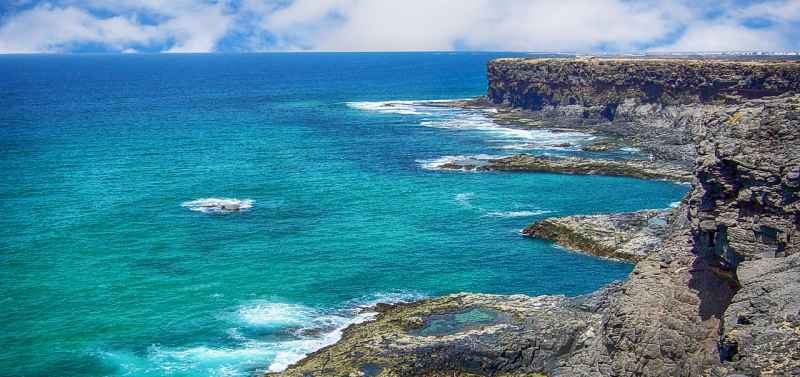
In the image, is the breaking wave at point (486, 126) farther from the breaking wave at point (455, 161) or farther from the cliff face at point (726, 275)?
the cliff face at point (726, 275)

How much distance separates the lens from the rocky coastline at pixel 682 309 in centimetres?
2850

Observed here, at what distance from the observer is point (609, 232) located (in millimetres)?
73000

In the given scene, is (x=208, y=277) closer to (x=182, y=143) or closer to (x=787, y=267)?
(x=787, y=267)

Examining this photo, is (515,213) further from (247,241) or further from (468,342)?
(468,342)

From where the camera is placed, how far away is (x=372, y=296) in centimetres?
5988

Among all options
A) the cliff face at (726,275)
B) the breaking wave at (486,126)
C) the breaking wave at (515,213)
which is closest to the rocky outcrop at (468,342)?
the cliff face at (726,275)

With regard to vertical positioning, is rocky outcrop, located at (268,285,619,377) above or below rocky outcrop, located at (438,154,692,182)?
below

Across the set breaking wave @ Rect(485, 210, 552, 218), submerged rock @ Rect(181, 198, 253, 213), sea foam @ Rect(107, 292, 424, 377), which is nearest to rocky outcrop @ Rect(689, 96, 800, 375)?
sea foam @ Rect(107, 292, 424, 377)

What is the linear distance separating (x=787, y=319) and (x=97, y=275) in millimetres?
54052

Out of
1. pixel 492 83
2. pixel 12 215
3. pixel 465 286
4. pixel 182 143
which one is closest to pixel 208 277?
pixel 465 286

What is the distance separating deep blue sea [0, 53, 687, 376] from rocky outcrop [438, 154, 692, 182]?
254 cm

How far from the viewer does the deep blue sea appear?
52969mm

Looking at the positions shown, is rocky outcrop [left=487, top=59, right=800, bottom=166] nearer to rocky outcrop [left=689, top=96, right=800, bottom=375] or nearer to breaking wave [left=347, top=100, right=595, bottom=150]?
breaking wave [left=347, top=100, right=595, bottom=150]

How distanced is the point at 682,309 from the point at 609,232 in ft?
125
